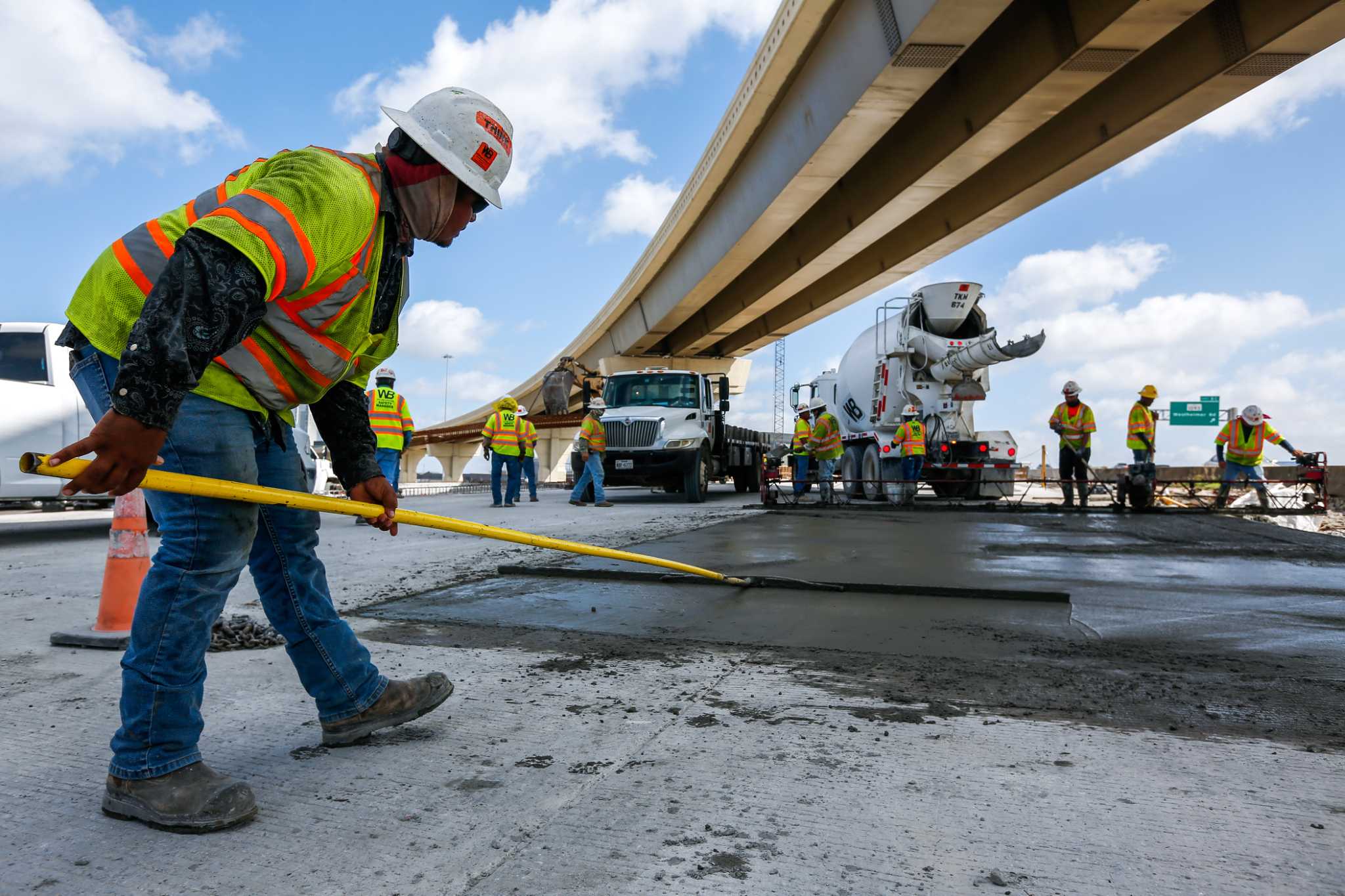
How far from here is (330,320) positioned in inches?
80.4

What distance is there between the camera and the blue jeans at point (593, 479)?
14.5m

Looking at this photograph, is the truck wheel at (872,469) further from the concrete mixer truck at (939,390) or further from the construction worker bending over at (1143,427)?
the construction worker bending over at (1143,427)

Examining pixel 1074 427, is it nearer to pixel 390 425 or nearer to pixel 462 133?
pixel 390 425

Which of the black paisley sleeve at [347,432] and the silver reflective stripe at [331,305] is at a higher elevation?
the silver reflective stripe at [331,305]

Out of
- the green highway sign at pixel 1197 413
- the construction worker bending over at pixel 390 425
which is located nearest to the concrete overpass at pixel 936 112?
the construction worker bending over at pixel 390 425

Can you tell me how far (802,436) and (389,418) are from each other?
7616mm

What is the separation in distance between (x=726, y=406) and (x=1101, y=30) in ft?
31.6

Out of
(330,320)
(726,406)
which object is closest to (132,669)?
(330,320)

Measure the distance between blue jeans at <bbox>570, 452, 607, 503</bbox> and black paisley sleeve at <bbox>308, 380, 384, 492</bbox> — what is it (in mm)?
11839

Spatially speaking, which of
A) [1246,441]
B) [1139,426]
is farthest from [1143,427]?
[1246,441]

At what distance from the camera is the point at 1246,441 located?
13.6m

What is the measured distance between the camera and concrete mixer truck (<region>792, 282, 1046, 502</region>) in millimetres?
15148

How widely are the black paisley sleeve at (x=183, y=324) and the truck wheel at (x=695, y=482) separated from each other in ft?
44.7

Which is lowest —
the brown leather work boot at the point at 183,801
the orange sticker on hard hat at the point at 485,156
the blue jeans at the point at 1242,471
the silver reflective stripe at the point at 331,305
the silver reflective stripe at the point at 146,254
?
the brown leather work boot at the point at 183,801
